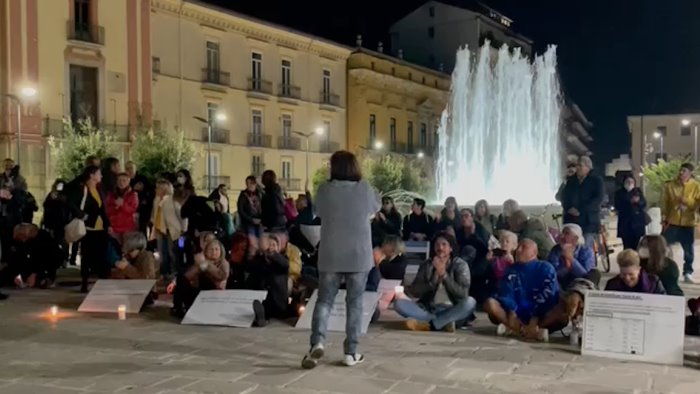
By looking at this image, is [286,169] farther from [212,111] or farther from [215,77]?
[215,77]

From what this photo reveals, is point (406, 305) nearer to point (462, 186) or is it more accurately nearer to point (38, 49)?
point (462, 186)

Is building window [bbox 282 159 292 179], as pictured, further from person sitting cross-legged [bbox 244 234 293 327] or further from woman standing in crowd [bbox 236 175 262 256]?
person sitting cross-legged [bbox 244 234 293 327]

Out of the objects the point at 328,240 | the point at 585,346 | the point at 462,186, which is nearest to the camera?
the point at 328,240

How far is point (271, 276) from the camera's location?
930 centimetres

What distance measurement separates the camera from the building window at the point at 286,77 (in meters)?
47.5

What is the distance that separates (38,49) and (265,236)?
26.4 m

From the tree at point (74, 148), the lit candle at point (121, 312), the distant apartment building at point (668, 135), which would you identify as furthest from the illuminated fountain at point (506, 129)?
the distant apartment building at point (668, 135)

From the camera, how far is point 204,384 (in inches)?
243

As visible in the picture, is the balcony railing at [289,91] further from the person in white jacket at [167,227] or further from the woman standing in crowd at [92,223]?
the woman standing in crowd at [92,223]

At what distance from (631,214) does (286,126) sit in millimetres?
36732

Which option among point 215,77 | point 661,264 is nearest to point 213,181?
point 215,77

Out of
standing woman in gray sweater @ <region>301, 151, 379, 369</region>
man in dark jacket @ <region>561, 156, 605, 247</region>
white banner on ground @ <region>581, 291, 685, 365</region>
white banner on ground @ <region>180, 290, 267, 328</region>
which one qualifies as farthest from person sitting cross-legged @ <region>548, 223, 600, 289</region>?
white banner on ground @ <region>180, 290, 267, 328</region>

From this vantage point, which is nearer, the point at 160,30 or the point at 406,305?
the point at 406,305

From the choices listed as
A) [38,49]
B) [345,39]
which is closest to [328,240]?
[38,49]
